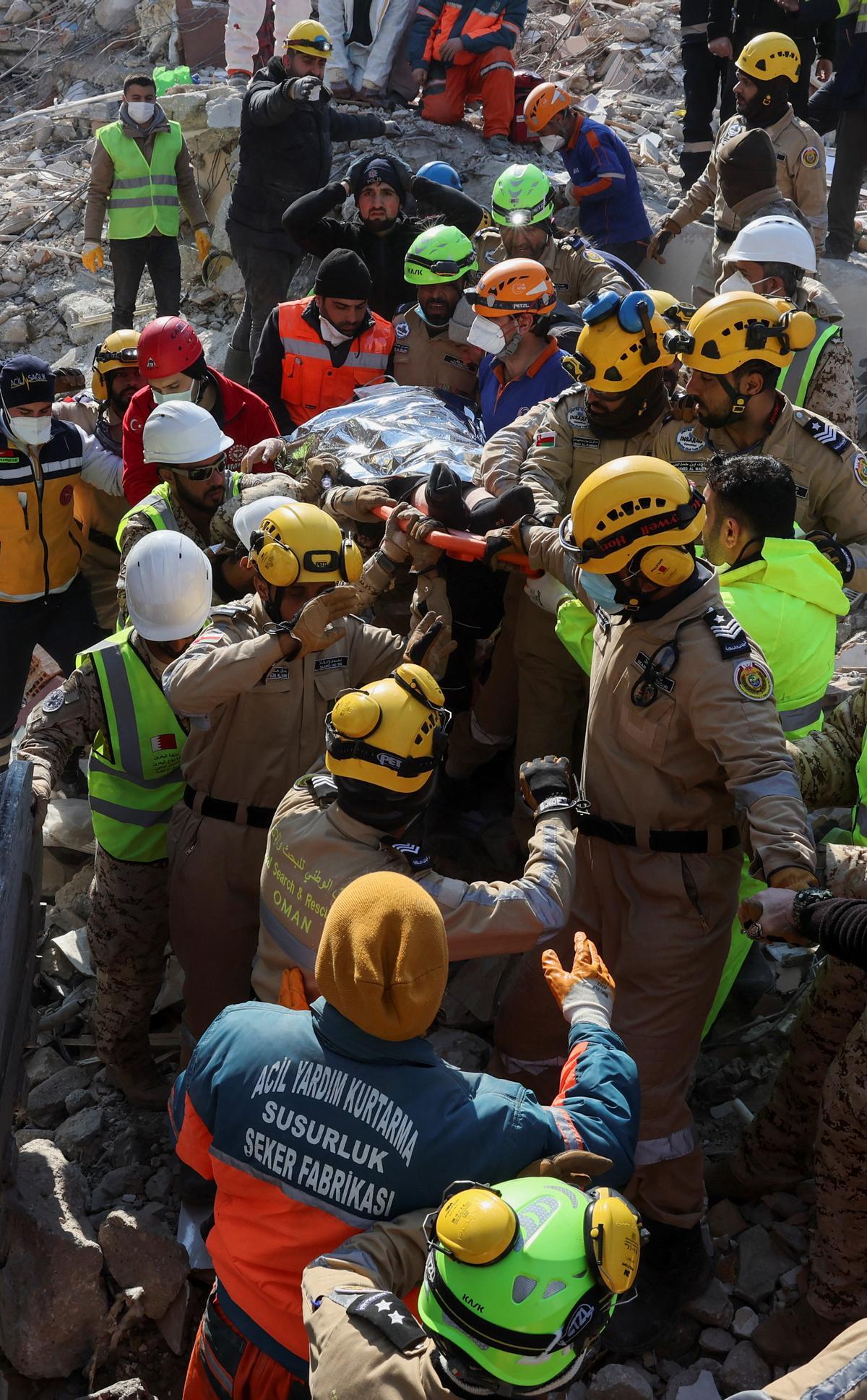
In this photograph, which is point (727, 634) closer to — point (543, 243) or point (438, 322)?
point (438, 322)

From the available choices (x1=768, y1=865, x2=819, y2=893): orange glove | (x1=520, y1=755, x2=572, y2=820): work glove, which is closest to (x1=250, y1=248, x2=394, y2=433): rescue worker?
(x1=520, y1=755, x2=572, y2=820): work glove

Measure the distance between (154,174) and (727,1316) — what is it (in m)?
8.81

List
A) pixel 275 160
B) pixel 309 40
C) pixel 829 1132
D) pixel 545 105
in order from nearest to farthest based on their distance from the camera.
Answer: pixel 829 1132
pixel 309 40
pixel 545 105
pixel 275 160

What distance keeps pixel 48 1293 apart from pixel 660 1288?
178 cm

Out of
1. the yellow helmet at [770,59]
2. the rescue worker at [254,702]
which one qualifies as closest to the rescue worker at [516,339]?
the rescue worker at [254,702]

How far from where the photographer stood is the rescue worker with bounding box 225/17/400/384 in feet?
26.7

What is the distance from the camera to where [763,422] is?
461cm

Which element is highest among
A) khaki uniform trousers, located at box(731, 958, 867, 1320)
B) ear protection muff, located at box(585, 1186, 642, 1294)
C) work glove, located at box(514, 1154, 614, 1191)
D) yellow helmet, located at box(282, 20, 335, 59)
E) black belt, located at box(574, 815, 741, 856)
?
yellow helmet, located at box(282, 20, 335, 59)

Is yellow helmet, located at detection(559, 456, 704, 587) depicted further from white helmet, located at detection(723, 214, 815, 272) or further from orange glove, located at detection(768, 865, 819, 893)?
white helmet, located at detection(723, 214, 815, 272)

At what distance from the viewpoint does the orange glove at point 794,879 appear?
3.24 meters

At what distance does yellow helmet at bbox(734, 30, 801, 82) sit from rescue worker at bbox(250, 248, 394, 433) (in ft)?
8.74

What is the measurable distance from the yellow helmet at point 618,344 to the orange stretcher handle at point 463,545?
67 cm

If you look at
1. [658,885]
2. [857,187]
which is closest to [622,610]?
[658,885]

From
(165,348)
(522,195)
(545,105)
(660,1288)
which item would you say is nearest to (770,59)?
(522,195)
